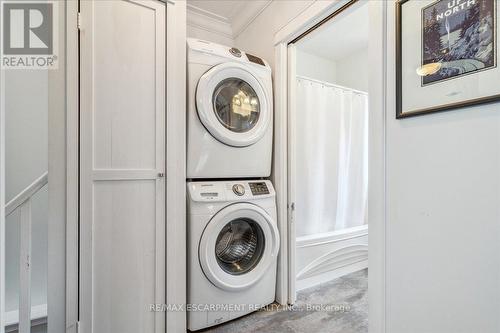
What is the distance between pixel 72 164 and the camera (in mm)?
1162

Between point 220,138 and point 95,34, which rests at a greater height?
point 95,34

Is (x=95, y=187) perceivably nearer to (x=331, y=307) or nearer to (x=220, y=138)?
(x=220, y=138)

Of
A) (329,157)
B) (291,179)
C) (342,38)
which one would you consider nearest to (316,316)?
(291,179)

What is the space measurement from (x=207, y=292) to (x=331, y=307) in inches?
37.0

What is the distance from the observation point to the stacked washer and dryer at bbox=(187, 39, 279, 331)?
4.91 ft

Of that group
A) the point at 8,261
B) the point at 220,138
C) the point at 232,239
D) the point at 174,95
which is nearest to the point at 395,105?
the point at 220,138

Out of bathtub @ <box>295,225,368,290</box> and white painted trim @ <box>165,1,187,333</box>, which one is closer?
white painted trim @ <box>165,1,187,333</box>

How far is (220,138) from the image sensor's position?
5.15ft

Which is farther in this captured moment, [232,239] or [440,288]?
[232,239]

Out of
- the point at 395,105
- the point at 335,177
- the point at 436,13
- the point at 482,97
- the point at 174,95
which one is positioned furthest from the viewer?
the point at 335,177

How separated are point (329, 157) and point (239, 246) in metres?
1.27

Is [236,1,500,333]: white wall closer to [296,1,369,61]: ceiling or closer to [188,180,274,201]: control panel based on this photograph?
[188,180,274,201]: control panel

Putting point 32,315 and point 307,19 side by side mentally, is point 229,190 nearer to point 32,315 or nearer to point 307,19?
point 307,19

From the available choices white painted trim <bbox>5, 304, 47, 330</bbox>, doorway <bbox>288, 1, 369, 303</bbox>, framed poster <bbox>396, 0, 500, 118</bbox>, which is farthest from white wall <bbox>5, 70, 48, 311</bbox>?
framed poster <bbox>396, 0, 500, 118</bbox>
